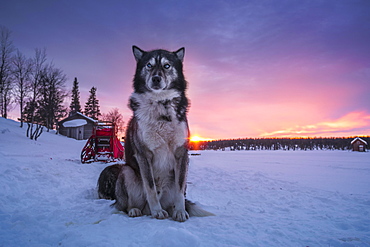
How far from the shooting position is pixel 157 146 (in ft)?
9.07

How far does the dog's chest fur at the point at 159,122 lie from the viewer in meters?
2.78

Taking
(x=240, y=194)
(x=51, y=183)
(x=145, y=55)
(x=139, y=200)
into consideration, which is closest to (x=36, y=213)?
(x=139, y=200)

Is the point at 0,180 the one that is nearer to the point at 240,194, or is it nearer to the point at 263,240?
the point at 263,240

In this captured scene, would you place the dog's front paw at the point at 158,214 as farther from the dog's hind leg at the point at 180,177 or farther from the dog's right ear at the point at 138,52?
the dog's right ear at the point at 138,52

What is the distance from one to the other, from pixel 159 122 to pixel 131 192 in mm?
1156

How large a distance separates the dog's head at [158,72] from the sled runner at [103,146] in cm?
865

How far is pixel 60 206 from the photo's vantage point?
3566 millimetres

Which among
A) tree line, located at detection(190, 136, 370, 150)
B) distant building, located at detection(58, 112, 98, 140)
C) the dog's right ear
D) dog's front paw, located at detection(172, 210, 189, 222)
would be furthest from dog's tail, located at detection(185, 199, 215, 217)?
tree line, located at detection(190, 136, 370, 150)

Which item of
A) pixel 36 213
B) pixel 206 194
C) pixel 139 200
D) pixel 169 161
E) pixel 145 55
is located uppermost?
pixel 145 55

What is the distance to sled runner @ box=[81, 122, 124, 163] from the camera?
10.9m

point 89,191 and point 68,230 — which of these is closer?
point 68,230

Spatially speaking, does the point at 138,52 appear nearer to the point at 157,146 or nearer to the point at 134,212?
the point at 157,146

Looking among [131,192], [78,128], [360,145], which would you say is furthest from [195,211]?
[360,145]

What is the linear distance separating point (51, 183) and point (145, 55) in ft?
14.1
